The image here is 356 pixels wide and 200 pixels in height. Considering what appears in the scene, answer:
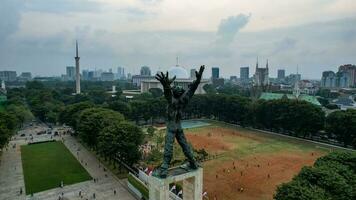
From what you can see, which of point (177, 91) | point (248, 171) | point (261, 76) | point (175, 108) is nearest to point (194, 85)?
point (177, 91)

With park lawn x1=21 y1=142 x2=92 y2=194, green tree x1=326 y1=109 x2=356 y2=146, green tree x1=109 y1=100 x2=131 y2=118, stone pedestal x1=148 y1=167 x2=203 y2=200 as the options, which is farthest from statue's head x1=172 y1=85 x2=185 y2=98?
green tree x1=109 y1=100 x2=131 y2=118

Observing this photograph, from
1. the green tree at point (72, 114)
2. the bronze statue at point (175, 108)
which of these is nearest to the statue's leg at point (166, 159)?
the bronze statue at point (175, 108)

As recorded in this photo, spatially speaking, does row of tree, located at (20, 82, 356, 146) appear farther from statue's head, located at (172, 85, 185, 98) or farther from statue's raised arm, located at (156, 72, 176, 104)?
statue's raised arm, located at (156, 72, 176, 104)

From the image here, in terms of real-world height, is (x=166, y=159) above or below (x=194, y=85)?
below

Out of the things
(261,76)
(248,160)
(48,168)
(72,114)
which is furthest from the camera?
(261,76)

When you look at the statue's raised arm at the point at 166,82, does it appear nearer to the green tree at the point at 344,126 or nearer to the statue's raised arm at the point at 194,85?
the statue's raised arm at the point at 194,85

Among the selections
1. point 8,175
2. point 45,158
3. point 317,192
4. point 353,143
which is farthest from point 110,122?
point 353,143

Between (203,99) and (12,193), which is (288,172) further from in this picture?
(203,99)

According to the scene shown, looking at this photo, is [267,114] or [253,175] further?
[267,114]

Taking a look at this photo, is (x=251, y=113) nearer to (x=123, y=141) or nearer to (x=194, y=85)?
(x=123, y=141)
